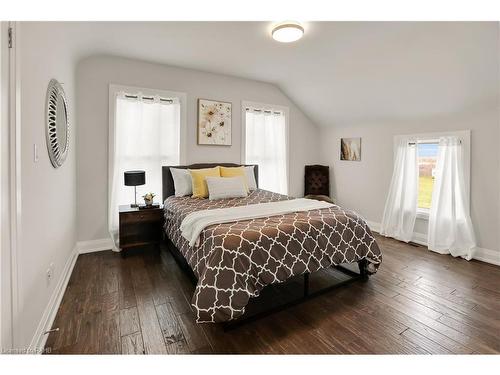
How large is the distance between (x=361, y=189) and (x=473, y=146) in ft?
5.58

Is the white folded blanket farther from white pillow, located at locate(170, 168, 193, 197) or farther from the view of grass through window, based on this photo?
the view of grass through window

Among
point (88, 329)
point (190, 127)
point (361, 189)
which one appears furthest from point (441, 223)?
point (88, 329)

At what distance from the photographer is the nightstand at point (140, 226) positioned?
319 centimetres

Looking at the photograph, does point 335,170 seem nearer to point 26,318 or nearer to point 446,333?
point 446,333

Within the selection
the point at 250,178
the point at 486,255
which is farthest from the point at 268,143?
the point at 486,255

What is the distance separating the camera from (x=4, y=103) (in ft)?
4.02

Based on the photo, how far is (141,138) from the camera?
3.63m

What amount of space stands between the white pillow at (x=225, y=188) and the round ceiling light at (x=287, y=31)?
1.77m

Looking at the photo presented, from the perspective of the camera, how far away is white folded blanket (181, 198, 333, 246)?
2098 mm

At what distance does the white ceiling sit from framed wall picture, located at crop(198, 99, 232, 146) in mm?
522

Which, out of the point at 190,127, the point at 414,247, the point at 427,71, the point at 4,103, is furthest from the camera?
the point at 190,127
